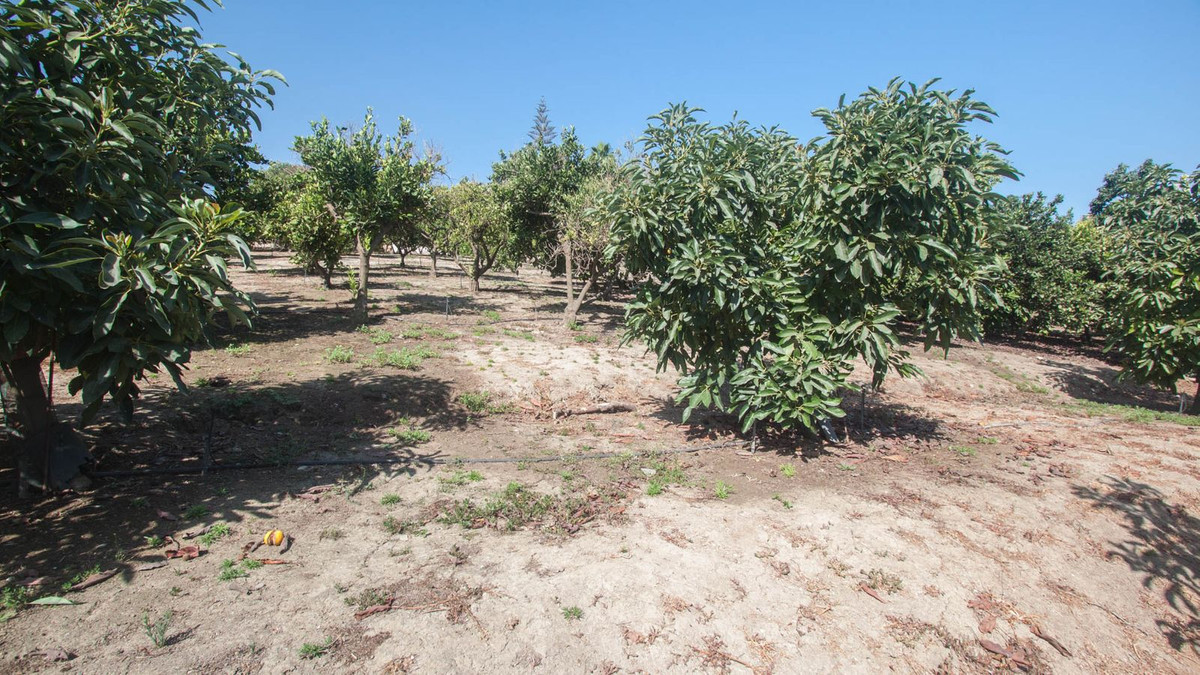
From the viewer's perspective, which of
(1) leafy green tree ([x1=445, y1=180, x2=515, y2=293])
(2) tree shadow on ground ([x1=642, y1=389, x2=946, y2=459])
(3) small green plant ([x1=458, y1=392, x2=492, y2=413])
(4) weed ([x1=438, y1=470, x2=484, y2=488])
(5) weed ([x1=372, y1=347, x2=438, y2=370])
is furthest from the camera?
(1) leafy green tree ([x1=445, y1=180, x2=515, y2=293])

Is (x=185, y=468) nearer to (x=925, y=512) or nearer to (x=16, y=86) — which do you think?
(x=16, y=86)

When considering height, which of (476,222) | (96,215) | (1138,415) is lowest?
(1138,415)

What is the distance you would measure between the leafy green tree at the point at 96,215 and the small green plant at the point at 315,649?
6.35ft

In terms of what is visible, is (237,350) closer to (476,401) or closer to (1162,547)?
(476,401)

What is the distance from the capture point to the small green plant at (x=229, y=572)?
3.77 metres

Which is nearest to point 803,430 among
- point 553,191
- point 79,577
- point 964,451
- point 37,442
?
point 964,451

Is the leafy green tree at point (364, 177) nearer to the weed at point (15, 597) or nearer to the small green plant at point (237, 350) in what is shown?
the small green plant at point (237, 350)

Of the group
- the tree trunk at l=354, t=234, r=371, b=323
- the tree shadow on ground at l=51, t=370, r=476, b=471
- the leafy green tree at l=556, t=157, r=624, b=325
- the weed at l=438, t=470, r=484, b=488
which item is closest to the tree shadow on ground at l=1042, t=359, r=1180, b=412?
the leafy green tree at l=556, t=157, r=624, b=325

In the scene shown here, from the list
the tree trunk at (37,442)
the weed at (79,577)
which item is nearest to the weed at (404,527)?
the weed at (79,577)

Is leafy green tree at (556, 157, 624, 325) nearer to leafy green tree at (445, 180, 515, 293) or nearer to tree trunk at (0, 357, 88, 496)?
leafy green tree at (445, 180, 515, 293)

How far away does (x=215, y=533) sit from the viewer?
13.9ft

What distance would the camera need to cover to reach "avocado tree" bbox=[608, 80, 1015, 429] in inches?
221

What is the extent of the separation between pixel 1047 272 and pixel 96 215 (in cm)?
2095

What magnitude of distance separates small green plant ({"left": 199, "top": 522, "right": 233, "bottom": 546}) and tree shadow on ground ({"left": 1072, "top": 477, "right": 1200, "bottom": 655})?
22.2 ft
